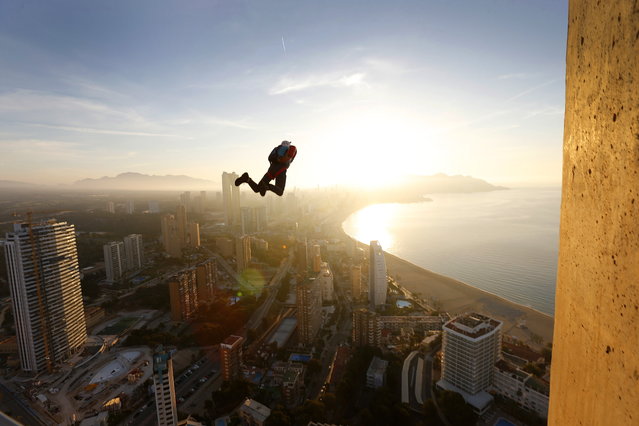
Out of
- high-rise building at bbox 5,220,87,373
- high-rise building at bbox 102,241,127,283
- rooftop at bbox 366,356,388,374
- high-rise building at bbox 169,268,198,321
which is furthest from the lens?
high-rise building at bbox 102,241,127,283

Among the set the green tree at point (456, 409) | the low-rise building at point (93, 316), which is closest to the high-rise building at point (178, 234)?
the low-rise building at point (93, 316)

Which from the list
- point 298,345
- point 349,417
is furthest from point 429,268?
point 349,417

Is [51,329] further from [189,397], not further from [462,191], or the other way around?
[462,191]

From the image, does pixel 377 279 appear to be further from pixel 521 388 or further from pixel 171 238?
pixel 171 238

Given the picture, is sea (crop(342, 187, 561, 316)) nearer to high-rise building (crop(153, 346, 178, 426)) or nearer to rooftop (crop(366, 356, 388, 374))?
rooftop (crop(366, 356, 388, 374))

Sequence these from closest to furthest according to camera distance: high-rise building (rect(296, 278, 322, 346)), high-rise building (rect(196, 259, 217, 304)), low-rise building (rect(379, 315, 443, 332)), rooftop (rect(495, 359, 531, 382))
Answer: rooftop (rect(495, 359, 531, 382)) → high-rise building (rect(296, 278, 322, 346)) → low-rise building (rect(379, 315, 443, 332)) → high-rise building (rect(196, 259, 217, 304))

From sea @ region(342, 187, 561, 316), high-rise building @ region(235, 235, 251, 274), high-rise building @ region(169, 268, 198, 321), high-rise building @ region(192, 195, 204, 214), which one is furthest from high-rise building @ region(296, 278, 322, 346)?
high-rise building @ region(192, 195, 204, 214)

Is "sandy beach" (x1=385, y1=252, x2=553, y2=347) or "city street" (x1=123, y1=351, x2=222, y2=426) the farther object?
"sandy beach" (x1=385, y1=252, x2=553, y2=347)

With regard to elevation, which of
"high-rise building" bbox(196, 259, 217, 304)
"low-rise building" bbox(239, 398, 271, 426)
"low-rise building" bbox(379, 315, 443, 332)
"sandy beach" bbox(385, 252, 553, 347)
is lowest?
"sandy beach" bbox(385, 252, 553, 347)
